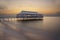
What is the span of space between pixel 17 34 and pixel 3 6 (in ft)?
2.02

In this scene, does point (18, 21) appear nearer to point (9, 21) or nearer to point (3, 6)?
point (9, 21)

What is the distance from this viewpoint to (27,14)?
202 cm

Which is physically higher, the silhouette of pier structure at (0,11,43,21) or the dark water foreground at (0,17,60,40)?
the silhouette of pier structure at (0,11,43,21)

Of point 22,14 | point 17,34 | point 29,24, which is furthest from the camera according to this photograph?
point 29,24

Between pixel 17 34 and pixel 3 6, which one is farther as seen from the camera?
pixel 3 6

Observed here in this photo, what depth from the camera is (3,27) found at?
2.08 metres

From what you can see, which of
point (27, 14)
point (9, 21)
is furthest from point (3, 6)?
point (27, 14)

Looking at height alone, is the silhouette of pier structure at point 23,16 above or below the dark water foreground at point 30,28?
above

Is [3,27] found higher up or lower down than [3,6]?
lower down

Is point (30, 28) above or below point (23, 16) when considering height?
below

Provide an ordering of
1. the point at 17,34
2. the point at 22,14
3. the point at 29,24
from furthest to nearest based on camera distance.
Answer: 1. the point at 29,24
2. the point at 22,14
3. the point at 17,34

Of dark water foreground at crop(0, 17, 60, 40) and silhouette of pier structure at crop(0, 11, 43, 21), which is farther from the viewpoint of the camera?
silhouette of pier structure at crop(0, 11, 43, 21)

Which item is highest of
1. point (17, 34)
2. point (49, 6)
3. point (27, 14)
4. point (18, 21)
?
point (49, 6)

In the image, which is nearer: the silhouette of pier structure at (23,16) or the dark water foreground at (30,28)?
the dark water foreground at (30,28)
